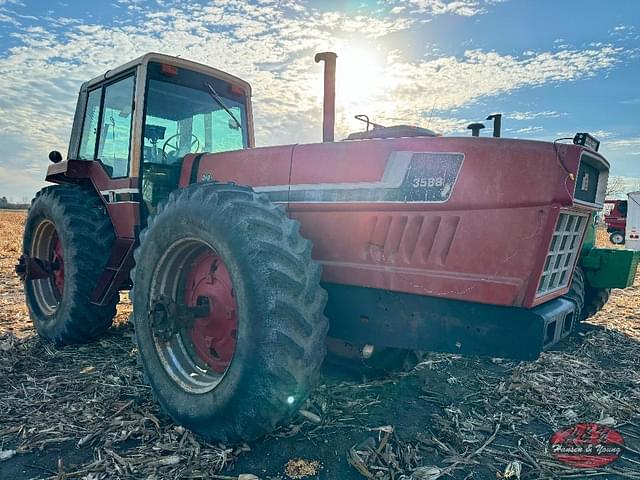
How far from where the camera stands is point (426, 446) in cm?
285

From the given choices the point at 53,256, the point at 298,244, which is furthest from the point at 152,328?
the point at 53,256

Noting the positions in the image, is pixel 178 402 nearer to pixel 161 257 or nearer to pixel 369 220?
pixel 161 257

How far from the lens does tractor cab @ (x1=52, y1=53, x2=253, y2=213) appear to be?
176 inches

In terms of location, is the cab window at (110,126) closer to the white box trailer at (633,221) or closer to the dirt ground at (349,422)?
the dirt ground at (349,422)

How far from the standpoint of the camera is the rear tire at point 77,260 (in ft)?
15.1

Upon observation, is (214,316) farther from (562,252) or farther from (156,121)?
(156,121)

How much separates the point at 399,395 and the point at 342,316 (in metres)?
0.91

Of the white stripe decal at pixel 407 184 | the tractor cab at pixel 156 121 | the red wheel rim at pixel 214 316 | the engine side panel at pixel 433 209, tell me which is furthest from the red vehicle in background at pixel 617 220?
the red wheel rim at pixel 214 316

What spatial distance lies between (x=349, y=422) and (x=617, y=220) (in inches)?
1062

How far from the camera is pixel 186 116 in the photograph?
4.85 m

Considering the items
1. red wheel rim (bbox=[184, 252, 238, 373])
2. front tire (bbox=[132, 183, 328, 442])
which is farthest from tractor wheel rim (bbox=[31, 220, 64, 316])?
red wheel rim (bbox=[184, 252, 238, 373])

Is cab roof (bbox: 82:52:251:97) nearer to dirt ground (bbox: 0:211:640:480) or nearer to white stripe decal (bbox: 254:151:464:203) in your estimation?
white stripe decal (bbox: 254:151:464:203)

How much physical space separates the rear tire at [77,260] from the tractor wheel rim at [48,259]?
0.31 feet

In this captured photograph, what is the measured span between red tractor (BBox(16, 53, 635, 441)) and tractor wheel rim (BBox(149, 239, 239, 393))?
10mm
